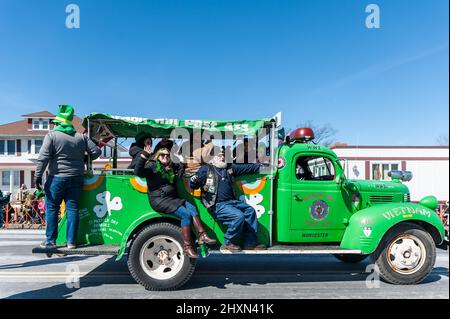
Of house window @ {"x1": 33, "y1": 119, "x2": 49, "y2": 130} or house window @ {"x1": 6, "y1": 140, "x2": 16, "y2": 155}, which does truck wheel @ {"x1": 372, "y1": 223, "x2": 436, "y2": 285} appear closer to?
house window @ {"x1": 33, "y1": 119, "x2": 49, "y2": 130}

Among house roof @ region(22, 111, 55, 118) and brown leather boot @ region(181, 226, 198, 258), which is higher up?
house roof @ region(22, 111, 55, 118)

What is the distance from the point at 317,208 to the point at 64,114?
427 centimetres

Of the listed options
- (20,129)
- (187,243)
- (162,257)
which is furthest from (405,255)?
(20,129)

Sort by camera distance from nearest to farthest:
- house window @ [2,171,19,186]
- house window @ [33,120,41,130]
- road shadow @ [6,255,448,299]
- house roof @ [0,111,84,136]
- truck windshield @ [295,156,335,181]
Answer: road shadow @ [6,255,448,299] < truck windshield @ [295,156,335,181] < house window @ [2,171,19,186] < house roof @ [0,111,84,136] < house window @ [33,120,41,130]

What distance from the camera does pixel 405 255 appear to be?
16.4 ft

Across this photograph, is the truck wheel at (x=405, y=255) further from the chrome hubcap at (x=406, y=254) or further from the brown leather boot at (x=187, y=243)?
the brown leather boot at (x=187, y=243)

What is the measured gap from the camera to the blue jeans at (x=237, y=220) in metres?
4.73

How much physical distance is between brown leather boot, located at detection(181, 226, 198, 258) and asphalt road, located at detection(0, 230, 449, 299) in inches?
23.2

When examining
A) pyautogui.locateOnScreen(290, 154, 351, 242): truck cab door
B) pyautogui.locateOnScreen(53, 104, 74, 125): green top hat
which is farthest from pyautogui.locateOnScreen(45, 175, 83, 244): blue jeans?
pyautogui.locateOnScreen(290, 154, 351, 242): truck cab door

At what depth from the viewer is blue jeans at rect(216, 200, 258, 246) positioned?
473 cm

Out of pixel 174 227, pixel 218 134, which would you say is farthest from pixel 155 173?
pixel 218 134

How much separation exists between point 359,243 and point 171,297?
9.60ft

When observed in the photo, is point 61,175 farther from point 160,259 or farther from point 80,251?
point 160,259
